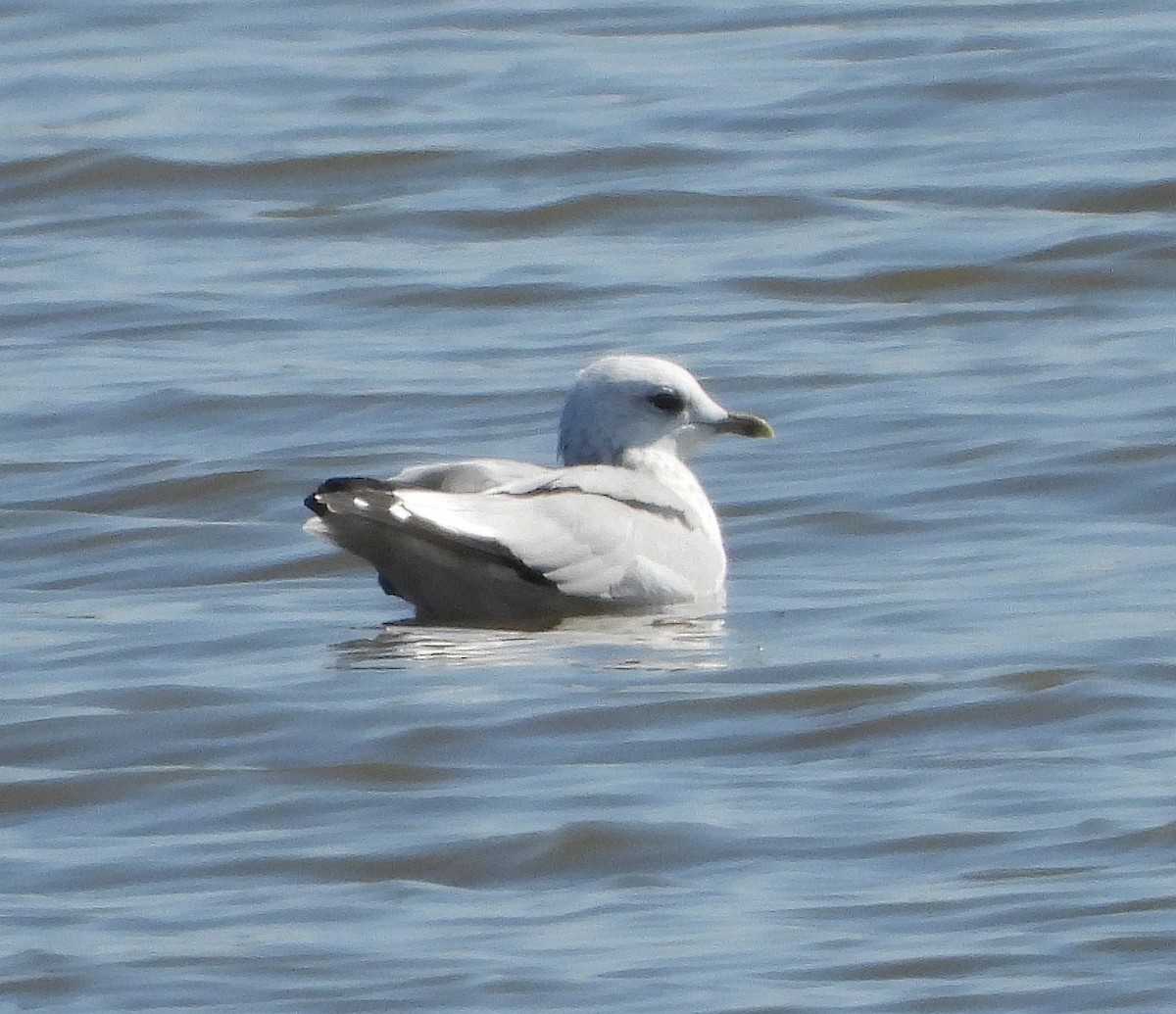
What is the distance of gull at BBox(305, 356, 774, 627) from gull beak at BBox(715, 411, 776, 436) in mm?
300

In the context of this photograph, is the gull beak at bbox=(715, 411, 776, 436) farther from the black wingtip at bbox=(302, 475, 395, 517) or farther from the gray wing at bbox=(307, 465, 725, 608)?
the black wingtip at bbox=(302, 475, 395, 517)

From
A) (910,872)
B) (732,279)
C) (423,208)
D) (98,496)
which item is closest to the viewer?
(910,872)

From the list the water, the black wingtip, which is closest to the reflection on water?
the water

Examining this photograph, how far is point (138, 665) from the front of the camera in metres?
8.52

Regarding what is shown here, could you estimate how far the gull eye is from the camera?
992cm

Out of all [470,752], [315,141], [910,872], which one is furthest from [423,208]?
[910,872]

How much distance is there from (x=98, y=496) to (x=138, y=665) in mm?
1997

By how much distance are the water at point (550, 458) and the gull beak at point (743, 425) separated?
12.3 inches

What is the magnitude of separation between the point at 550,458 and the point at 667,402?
111 cm

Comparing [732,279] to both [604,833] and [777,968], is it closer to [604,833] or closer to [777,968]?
[604,833]

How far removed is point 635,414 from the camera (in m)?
9.94

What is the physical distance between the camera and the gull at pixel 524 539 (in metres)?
8.87

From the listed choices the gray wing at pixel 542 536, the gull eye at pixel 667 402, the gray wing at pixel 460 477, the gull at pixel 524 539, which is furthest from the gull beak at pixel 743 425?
the gray wing at pixel 460 477

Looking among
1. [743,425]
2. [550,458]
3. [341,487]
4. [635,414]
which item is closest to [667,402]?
[635,414]
